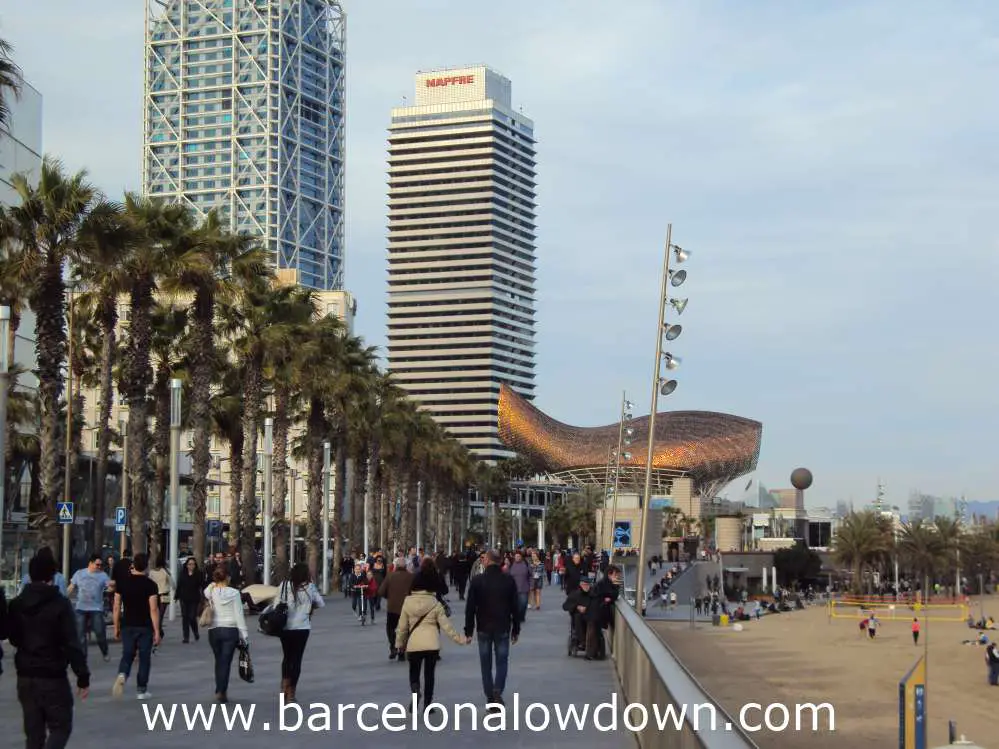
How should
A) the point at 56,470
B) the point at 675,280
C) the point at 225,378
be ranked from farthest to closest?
the point at 225,378, the point at 675,280, the point at 56,470

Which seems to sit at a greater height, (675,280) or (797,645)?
(675,280)

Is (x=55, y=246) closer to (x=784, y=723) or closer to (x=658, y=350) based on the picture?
(x=658, y=350)

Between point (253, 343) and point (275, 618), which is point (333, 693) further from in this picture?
point (253, 343)

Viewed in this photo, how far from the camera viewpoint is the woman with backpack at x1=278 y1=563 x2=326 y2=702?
41.5 feet

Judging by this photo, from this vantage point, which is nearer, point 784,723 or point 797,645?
point 784,723

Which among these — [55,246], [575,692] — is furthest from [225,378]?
[575,692]

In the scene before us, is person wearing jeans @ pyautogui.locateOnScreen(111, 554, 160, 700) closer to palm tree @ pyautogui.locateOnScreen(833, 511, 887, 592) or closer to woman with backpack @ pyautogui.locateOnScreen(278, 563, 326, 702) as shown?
woman with backpack @ pyautogui.locateOnScreen(278, 563, 326, 702)

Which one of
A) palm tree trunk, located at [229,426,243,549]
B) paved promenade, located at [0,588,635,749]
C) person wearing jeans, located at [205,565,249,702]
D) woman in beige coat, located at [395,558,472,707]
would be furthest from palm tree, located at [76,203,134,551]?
woman in beige coat, located at [395,558,472,707]

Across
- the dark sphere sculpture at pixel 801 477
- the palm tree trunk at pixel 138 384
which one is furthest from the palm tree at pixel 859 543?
the palm tree trunk at pixel 138 384

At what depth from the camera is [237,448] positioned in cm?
4684

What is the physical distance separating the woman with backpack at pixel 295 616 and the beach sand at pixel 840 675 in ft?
19.4

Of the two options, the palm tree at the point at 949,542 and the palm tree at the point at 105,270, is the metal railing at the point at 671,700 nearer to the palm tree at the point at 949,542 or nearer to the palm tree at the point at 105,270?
the palm tree at the point at 105,270

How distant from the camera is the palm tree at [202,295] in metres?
31.0

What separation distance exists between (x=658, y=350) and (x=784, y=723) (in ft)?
27.3
